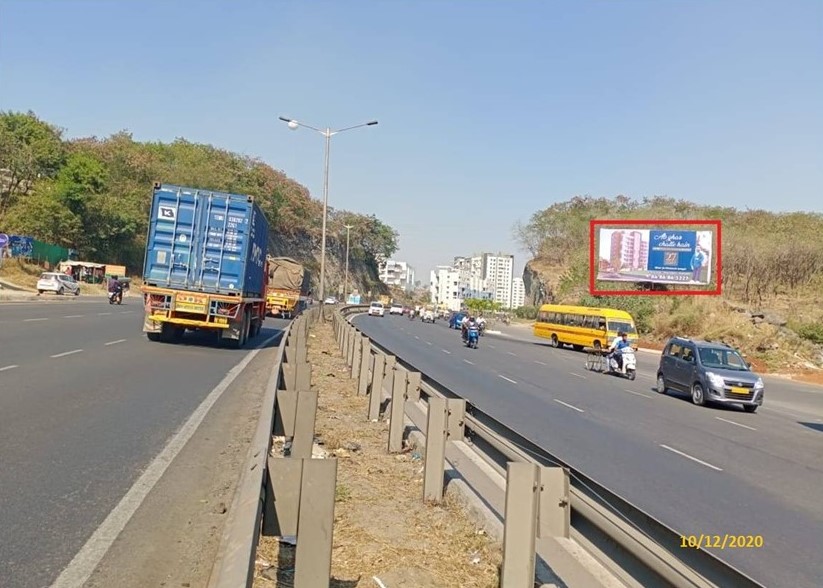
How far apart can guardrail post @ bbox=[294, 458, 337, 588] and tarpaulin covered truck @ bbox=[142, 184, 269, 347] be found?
1808 cm

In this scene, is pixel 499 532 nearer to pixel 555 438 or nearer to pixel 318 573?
pixel 318 573

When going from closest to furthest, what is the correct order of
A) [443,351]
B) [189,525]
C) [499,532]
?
[499,532]
[189,525]
[443,351]

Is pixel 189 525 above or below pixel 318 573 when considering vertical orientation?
below

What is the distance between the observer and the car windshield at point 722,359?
72.2 ft

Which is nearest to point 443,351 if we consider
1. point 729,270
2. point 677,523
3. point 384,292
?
point 677,523

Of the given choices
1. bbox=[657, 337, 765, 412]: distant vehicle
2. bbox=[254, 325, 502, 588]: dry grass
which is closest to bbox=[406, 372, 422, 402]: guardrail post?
bbox=[254, 325, 502, 588]: dry grass

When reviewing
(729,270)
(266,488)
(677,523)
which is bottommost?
(677,523)

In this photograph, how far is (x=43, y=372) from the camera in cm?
1371

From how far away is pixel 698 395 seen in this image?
21625mm

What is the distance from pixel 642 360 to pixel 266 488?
131ft

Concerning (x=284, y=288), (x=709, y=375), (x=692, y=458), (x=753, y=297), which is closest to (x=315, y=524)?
(x=692, y=458)

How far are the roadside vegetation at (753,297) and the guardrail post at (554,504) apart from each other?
129 ft

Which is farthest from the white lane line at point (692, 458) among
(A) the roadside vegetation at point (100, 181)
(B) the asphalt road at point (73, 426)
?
(A) the roadside vegetation at point (100, 181)
